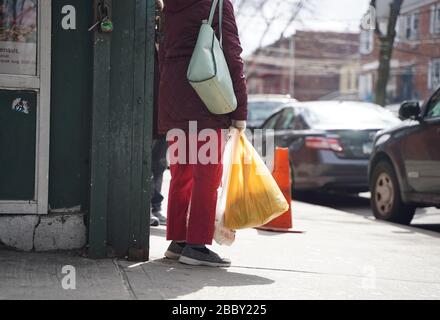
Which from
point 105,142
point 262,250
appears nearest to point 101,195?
point 105,142

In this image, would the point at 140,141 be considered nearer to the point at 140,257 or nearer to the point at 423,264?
the point at 140,257

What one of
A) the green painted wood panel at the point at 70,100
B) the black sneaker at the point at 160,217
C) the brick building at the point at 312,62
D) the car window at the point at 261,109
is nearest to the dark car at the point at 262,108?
the car window at the point at 261,109

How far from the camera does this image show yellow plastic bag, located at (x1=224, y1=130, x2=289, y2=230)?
5070mm

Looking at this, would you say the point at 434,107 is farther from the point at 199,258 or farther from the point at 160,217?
the point at 199,258

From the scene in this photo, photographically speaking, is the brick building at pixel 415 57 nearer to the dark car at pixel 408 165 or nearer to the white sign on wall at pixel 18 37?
the dark car at pixel 408 165

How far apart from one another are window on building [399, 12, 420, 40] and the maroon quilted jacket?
34.2 metres

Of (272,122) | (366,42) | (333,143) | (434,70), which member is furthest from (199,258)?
(366,42)

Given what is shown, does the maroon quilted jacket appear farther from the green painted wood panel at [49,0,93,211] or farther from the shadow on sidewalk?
the shadow on sidewalk

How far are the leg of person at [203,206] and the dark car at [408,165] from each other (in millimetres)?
3585

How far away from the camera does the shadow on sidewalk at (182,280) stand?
166 inches

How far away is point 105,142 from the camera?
494 centimetres

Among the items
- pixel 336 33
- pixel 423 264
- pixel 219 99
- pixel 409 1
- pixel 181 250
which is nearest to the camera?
pixel 219 99

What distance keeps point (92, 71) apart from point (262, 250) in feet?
6.52

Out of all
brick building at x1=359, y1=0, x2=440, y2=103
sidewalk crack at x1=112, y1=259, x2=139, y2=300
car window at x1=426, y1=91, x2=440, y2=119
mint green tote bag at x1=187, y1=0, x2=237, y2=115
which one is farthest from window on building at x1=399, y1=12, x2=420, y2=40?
sidewalk crack at x1=112, y1=259, x2=139, y2=300
